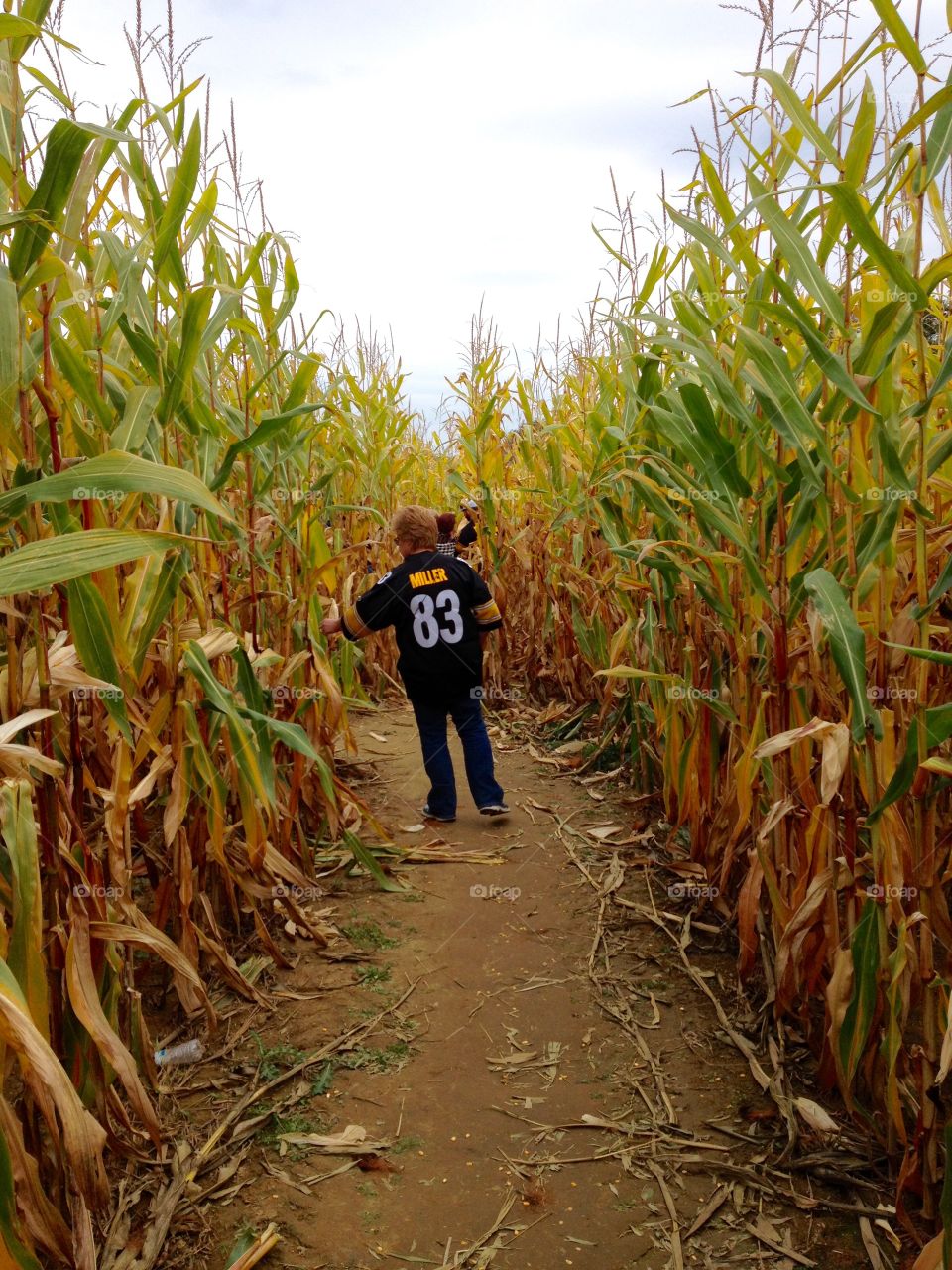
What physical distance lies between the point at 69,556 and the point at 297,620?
2068 mm

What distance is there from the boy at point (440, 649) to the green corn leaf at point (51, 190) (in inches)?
99.6

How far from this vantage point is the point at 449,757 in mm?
3918

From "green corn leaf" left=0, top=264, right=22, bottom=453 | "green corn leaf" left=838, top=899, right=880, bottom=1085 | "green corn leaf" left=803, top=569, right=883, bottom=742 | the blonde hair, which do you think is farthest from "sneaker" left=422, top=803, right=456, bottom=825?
"green corn leaf" left=0, top=264, right=22, bottom=453

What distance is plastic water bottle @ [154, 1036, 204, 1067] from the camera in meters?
2.17

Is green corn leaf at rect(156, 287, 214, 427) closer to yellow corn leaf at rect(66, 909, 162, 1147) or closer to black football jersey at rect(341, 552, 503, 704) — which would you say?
yellow corn leaf at rect(66, 909, 162, 1147)

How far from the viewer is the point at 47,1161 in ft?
5.12

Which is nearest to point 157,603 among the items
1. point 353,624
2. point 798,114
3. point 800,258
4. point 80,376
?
point 80,376

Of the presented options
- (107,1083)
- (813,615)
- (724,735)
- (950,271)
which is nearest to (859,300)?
(950,271)

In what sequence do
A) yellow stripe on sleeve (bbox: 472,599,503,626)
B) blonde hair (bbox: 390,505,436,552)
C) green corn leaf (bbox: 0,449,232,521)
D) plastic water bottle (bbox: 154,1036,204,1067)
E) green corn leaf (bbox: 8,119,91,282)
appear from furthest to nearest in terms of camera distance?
yellow stripe on sleeve (bbox: 472,599,503,626)
blonde hair (bbox: 390,505,436,552)
plastic water bottle (bbox: 154,1036,204,1067)
green corn leaf (bbox: 8,119,91,282)
green corn leaf (bbox: 0,449,232,521)

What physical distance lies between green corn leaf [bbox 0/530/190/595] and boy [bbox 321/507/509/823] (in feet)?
8.84

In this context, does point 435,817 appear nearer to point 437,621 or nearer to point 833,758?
point 437,621

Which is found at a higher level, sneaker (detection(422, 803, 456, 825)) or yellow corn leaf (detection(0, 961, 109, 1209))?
yellow corn leaf (detection(0, 961, 109, 1209))

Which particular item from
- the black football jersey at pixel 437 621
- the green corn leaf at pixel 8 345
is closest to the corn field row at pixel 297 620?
the green corn leaf at pixel 8 345

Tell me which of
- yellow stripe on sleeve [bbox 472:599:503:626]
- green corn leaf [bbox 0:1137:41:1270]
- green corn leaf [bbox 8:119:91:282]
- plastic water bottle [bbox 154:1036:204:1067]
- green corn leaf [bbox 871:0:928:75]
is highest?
green corn leaf [bbox 871:0:928:75]
